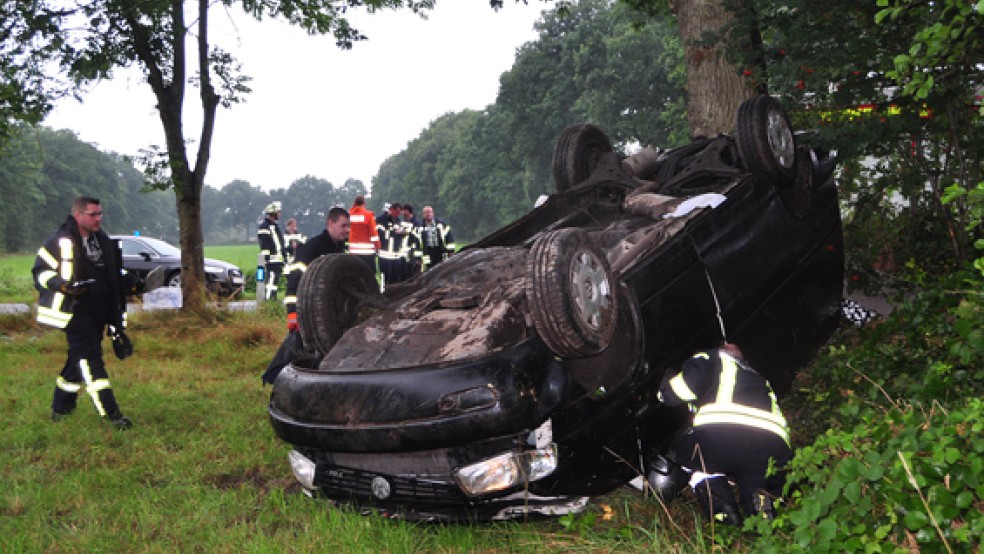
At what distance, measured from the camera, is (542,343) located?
10.4 ft

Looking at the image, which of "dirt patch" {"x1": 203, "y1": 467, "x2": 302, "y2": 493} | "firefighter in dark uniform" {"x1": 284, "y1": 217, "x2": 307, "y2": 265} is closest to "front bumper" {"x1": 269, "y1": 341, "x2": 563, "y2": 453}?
"dirt patch" {"x1": 203, "y1": 467, "x2": 302, "y2": 493}

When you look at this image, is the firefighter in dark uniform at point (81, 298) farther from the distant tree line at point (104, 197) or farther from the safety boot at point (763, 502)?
the distant tree line at point (104, 197)

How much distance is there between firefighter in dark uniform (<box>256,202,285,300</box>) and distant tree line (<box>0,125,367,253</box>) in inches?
94.9

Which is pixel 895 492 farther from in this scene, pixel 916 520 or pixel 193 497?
pixel 193 497

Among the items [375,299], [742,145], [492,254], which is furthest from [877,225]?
[375,299]

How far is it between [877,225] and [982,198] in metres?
4.67

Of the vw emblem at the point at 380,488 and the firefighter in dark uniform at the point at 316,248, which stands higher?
the firefighter in dark uniform at the point at 316,248

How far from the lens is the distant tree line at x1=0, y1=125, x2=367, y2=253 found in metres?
59.2

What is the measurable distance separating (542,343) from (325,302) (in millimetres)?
1234

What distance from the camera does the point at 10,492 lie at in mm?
4281

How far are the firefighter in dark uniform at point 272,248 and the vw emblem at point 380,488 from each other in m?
9.95

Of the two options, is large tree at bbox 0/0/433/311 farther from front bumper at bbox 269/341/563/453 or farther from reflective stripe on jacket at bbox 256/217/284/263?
front bumper at bbox 269/341/563/453

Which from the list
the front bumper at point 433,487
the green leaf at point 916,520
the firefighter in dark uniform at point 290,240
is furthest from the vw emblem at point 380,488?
the firefighter in dark uniform at point 290,240

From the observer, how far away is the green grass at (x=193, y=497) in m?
3.30
